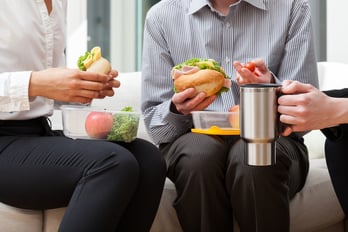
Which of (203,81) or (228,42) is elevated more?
(228,42)

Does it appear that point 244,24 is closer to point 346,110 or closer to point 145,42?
point 145,42

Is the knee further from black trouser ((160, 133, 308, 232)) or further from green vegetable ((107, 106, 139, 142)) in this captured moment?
black trouser ((160, 133, 308, 232))

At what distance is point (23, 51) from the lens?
175cm

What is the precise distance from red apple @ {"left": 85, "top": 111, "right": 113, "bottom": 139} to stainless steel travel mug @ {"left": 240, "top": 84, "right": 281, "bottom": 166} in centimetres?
51

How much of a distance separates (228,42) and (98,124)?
1.83 ft

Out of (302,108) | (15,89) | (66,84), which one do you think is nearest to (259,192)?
(302,108)

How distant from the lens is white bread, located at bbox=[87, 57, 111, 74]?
5.62 feet

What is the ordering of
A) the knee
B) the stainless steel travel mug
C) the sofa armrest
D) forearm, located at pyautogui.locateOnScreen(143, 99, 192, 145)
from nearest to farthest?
the stainless steel travel mug < the knee < forearm, located at pyautogui.locateOnScreen(143, 99, 192, 145) < the sofa armrest

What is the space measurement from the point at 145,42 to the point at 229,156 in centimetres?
51

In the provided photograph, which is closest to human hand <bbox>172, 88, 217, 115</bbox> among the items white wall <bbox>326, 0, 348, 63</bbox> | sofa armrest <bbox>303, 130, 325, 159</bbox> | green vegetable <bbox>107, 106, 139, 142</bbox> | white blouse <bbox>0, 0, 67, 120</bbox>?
green vegetable <bbox>107, 106, 139, 142</bbox>

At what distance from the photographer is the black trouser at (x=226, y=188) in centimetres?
176

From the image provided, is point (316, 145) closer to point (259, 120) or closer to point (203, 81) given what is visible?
point (203, 81)

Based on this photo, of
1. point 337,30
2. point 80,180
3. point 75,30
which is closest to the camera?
point 80,180

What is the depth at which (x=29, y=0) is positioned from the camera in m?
1.77
